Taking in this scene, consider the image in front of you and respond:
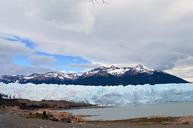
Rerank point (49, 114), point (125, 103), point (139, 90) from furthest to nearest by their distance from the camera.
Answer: point (125, 103)
point (139, 90)
point (49, 114)

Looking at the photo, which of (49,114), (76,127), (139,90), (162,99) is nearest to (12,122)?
(76,127)

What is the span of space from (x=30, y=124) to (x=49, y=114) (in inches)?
690

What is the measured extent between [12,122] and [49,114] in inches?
699

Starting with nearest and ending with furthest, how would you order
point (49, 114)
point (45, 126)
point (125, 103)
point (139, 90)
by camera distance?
1. point (45, 126)
2. point (49, 114)
3. point (139, 90)
4. point (125, 103)

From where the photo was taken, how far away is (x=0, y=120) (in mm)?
27516

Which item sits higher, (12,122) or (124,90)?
(124,90)

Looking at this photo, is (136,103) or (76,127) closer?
(76,127)

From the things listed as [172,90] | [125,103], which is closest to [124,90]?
[125,103]

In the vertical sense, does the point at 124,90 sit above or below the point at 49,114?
above

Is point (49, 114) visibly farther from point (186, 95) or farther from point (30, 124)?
point (186, 95)

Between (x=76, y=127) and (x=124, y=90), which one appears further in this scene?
(x=124, y=90)

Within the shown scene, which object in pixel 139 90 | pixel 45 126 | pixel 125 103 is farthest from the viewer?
pixel 125 103

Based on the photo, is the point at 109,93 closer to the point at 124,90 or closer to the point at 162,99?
the point at 124,90

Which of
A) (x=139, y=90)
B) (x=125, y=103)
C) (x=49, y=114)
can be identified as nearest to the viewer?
(x=49, y=114)
